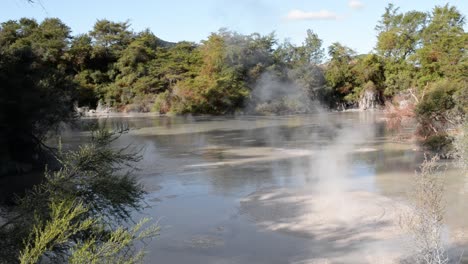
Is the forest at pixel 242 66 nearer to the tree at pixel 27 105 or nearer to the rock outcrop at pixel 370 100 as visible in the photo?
the rock outcrop at pixel 370 100

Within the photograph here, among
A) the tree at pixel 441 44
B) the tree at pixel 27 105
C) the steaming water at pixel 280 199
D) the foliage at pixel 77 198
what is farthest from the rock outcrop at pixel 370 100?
the foliage at pixel 77 198

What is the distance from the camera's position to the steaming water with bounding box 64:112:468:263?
6762 millimetres

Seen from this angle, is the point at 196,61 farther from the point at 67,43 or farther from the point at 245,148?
the point at 245,148

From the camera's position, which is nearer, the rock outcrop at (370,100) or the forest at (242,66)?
the forest at (242,66)

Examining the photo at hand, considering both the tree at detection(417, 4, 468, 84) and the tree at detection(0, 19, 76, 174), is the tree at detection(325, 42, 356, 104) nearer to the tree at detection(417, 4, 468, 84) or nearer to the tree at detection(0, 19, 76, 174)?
the tree at detection(417, 4, 468, 84)

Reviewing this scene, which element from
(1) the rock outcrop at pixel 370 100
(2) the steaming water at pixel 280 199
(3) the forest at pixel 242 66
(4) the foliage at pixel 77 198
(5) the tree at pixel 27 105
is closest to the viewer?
(4) the foliage at pixel 77 198

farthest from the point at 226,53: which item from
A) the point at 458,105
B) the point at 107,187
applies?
the point at 107,187

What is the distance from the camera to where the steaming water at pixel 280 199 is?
6.76 m

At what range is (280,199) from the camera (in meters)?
9.61

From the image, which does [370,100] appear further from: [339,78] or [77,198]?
[77,198]

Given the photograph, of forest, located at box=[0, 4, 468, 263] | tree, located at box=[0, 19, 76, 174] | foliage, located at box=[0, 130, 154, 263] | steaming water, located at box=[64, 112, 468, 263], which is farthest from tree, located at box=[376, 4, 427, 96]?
foliage, located at box=[0, 130, 154, 263]

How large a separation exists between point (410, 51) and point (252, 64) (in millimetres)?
13935

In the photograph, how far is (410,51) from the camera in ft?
132

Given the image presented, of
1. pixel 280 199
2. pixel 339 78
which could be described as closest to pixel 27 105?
pixel 280 199
